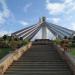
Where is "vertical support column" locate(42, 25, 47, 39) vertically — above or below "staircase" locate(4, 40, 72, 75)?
above

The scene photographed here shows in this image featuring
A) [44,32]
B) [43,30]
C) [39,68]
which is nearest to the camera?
[39,68]

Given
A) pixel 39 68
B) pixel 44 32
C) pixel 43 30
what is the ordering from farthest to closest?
pixel 43 30
pixel 44 32
pixel 39 68

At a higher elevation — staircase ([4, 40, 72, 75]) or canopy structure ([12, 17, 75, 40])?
canopy structure ([12, 17, 75, 40])

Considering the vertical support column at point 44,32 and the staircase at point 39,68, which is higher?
the vertical support column at point 44,32

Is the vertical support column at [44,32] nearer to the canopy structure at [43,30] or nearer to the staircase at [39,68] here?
the canopy structure at [43,30]

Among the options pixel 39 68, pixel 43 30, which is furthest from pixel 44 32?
pixel 39 68

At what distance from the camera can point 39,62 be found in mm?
12984

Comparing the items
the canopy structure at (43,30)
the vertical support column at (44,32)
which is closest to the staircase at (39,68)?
the canopy structure at (43,30)

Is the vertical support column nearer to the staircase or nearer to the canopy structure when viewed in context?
the canopy structure

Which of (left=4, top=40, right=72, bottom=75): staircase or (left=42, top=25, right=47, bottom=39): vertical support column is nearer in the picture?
(left=4, top=40, right=72, bottom=75): staircase

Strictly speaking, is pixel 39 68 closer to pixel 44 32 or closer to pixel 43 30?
pixel 44 32

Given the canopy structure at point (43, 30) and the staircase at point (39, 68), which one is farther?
the canopy structure at point (43, 30)

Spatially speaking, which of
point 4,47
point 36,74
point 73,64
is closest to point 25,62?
point 36,74

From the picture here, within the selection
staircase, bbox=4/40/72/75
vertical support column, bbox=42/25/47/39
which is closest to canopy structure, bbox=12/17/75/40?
vertical support column, bbox=42/25/47/39
